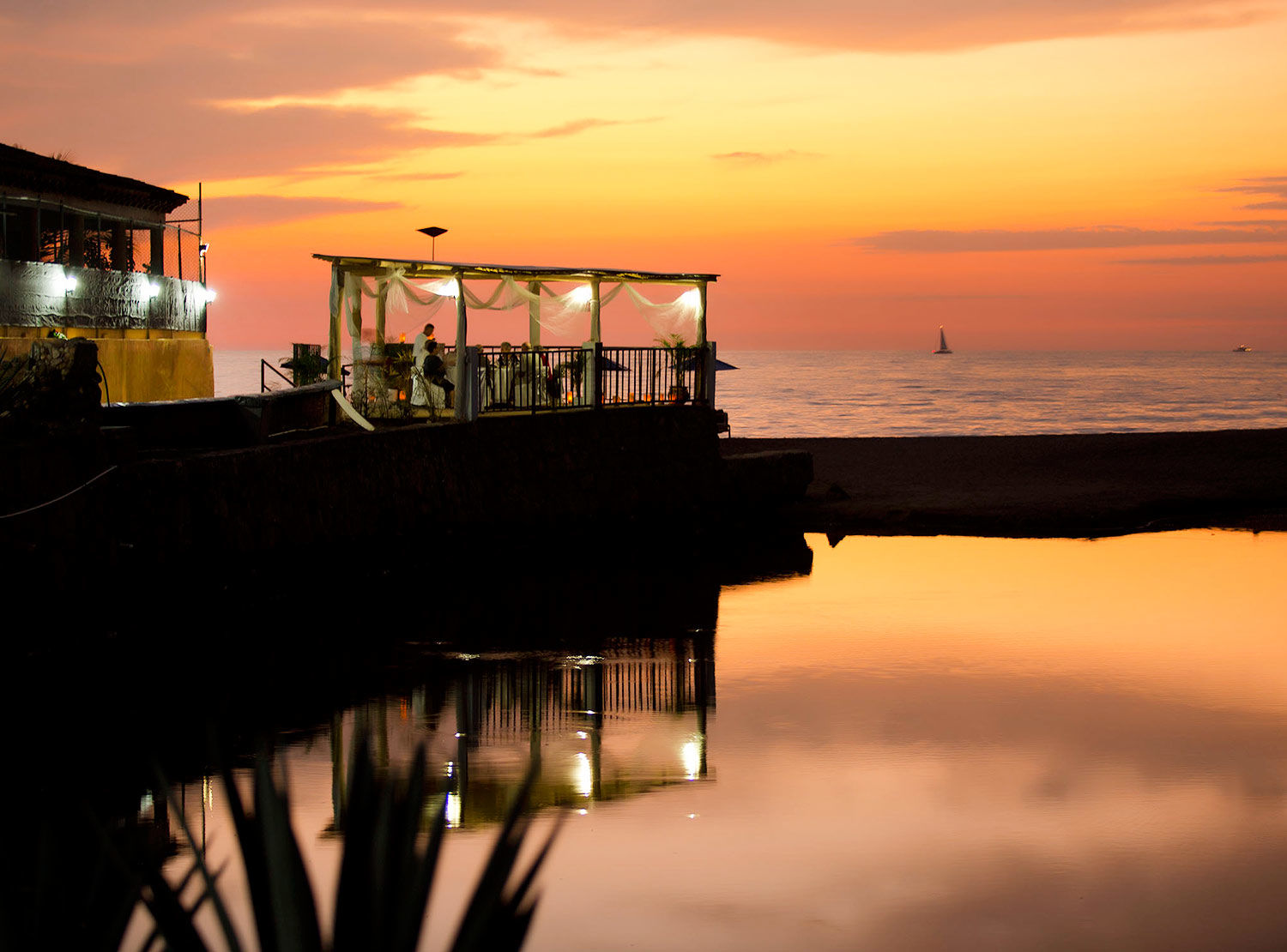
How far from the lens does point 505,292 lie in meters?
25.6

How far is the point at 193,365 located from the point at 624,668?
21568mm

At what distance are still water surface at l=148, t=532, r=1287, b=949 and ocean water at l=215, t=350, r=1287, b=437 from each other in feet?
120

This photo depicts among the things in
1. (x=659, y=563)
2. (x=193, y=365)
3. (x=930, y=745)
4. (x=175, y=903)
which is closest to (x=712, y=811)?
(x=930, y=745)

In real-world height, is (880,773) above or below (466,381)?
below

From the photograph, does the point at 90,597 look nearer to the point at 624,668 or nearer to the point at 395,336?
the point at 624,668

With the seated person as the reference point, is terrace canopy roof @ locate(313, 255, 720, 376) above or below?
above

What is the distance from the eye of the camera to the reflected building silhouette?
10141mm

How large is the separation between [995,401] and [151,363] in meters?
76.6

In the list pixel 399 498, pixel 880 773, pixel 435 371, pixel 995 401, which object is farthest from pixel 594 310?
pixel 995 401

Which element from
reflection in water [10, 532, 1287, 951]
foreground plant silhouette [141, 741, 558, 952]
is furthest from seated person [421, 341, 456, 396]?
foreground plant silhouette [141, 741, 558, 952]

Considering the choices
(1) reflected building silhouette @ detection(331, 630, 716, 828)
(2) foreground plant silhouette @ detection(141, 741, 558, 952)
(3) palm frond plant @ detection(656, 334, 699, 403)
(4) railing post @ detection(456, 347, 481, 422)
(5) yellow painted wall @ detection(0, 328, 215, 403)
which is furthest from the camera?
(5) yellow painted wall @ detection(0, 328, 215, 403)

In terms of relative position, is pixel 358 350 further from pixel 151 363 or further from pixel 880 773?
pixel 880 773

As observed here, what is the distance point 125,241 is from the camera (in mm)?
33531

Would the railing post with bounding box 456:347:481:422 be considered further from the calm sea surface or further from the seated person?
the calm sea surface
